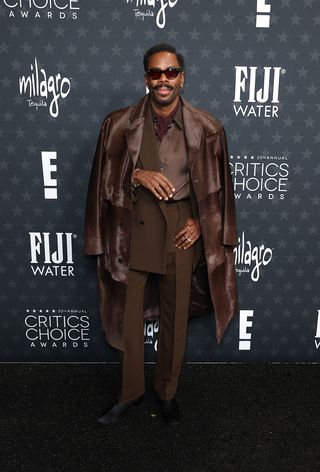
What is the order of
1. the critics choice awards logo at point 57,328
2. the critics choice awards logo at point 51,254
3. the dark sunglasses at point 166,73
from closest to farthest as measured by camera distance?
the dark sunglasses at point 166,73 → the critics choice awards logo at point 51,254 → the critics choice awards logo at point 57,328

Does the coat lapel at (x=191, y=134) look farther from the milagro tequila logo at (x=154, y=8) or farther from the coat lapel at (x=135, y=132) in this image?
the milagro tequila logo at (x=154, y=8)

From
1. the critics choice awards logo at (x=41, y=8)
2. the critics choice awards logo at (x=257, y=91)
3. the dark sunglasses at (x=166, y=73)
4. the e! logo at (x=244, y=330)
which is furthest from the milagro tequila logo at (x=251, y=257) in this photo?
the critics choice awards logo at (x=41, y=8)

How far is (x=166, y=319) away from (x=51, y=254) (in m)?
0.78

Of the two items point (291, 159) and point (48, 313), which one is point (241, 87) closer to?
point (291, 159)

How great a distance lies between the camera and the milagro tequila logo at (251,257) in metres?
2.82

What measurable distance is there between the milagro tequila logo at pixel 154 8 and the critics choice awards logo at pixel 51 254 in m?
1.18

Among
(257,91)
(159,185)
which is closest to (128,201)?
(159,185)

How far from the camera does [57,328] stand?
297 cm

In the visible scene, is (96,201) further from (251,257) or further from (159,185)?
(251,257)

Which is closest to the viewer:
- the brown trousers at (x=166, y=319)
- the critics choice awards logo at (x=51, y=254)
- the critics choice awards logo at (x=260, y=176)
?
the brown trousers at (x=166, y=319)

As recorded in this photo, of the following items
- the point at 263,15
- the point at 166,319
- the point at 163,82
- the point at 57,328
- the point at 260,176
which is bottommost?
the point at 57,328

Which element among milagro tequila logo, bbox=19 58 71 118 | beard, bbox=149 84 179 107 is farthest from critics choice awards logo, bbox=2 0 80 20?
beard, bbox=149 84 179 107

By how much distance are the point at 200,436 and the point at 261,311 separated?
829mm

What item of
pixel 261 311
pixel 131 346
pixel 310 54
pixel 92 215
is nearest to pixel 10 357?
pixel 131 346
